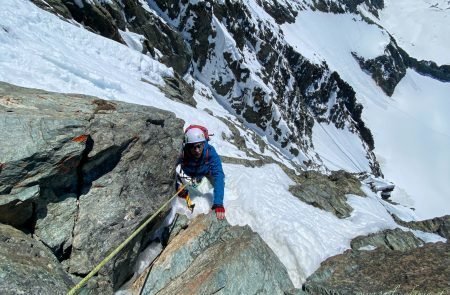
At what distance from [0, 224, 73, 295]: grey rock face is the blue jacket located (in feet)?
14.6

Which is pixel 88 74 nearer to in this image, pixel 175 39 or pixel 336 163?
pixel 175 39

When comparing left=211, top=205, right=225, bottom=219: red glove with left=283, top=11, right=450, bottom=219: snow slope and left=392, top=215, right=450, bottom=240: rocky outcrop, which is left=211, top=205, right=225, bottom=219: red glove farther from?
left=283, top=11, right=450, bottom=219: snow slope

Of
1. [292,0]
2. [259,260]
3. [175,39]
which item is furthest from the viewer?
[292,0]

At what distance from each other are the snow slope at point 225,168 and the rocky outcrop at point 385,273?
54cm

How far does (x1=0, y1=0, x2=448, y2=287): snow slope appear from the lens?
9.88m

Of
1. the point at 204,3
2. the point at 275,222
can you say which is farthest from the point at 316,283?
the point at 204,3

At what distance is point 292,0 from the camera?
162m

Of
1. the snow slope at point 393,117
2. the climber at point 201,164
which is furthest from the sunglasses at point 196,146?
the snow slope at point 393,117

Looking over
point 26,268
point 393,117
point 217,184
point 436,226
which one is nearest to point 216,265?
point 217,184

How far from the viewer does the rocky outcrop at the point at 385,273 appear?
740cm

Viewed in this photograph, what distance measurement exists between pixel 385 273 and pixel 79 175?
631 centimetres

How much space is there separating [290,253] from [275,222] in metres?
1.09

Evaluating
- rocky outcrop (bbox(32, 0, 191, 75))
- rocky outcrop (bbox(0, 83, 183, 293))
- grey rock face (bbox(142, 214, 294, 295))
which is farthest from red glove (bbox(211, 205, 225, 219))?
rocky outcrop (bbox(32, 0, 191, 75))

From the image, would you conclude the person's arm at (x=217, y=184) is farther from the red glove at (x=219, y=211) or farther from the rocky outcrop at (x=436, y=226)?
the rocky outcrop at (x=436, y=226)
